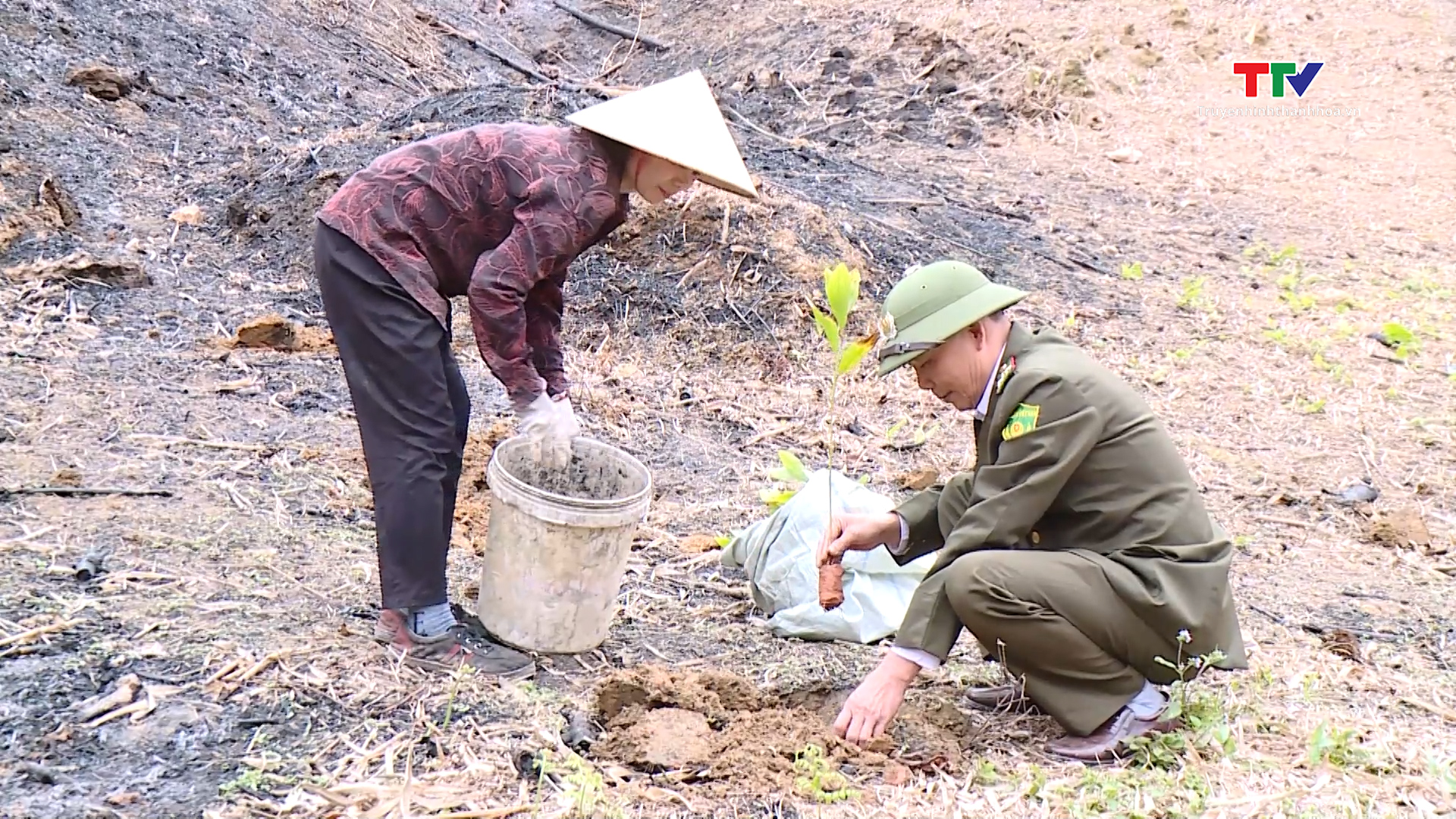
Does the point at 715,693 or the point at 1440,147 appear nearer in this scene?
the point at 715,693

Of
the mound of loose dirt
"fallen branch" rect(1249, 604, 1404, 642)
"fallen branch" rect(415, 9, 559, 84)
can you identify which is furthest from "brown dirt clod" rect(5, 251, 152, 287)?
"fallen branch" rect(415, 9, 559, 84)

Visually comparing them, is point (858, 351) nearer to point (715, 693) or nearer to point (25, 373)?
point (715, 693)

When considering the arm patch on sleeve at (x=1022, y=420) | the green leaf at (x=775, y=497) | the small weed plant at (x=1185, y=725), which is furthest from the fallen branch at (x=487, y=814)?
the green leaf at (x=775, y=497)

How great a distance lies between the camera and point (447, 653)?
3.12 meters

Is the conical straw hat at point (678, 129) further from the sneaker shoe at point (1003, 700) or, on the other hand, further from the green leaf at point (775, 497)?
the green leaf at point (775, 497)

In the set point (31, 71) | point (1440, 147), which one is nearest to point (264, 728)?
point (31, 71)

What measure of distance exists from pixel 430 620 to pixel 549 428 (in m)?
0.58

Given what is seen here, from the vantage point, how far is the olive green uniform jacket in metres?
2.74

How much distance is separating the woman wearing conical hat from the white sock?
149 cm

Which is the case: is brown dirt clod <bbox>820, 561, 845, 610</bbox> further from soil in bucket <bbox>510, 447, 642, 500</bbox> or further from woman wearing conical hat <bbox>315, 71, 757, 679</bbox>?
woman wearing conical hat <bbox>315, 71, 757, 679</bbox>

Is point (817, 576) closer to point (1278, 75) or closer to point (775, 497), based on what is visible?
point (775, 497)

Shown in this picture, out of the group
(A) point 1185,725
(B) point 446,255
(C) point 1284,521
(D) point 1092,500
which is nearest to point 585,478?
(B) point 446,255

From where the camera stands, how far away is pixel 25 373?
5.08 metres

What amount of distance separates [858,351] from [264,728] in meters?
1.61
